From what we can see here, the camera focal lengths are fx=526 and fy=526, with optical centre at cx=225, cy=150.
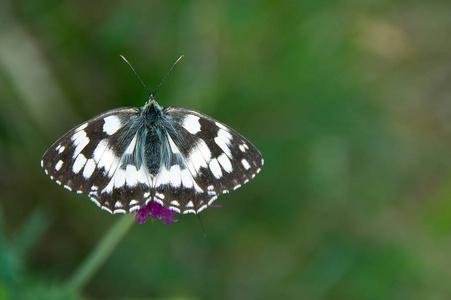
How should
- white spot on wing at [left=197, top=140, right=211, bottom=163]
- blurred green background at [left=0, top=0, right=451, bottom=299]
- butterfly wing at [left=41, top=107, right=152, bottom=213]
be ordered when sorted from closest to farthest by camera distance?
butterfly wing at [left=41, top=107, right=152, bottom=213]
white spot on wing at [left=197, top=140, right=211, bottom=163]
blurred green background at [left=0, top=0, right=451, bottom=299]

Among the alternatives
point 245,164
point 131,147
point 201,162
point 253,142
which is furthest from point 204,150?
point 253,142

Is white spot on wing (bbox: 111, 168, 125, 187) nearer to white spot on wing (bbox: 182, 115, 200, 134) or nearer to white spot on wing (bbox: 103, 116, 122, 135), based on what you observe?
white spot on wing (bbox: 103, 116, 122, 135)

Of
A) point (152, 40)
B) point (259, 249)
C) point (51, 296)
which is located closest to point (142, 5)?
point (152, 40)

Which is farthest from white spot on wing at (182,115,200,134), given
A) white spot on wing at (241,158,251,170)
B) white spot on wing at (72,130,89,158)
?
white spot on wing at (72,130,89,158)

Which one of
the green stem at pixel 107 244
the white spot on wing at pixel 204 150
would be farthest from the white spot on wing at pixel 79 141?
the white spot on wing at pixel 204 150

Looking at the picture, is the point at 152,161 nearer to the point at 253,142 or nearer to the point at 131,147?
the point at 131,147

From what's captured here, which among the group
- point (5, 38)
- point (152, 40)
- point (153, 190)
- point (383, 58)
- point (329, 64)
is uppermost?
point (383, 58)

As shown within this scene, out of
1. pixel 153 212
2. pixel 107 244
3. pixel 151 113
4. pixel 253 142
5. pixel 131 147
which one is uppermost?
pixel 253 142

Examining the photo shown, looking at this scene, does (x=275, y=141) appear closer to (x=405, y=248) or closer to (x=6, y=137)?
(x=405, y=248)
